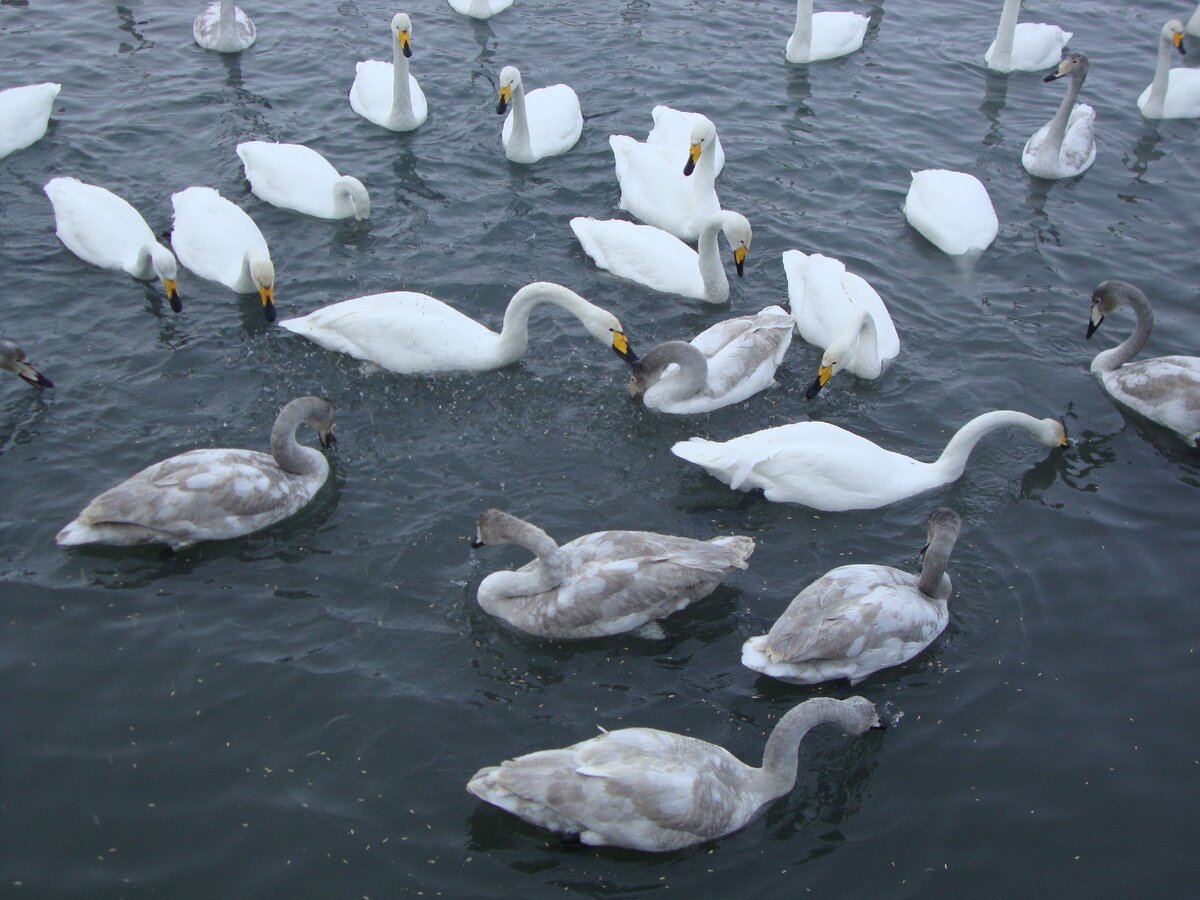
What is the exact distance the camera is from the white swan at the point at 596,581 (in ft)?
29.5

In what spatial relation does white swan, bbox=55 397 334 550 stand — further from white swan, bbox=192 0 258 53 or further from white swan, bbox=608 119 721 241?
white swan, bbox=192 0 258 53

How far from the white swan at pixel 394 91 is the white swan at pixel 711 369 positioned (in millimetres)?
6896

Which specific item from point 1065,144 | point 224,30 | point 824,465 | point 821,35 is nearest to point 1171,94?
point 1065,144

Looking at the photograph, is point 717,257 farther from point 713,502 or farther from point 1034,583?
point 1034,583

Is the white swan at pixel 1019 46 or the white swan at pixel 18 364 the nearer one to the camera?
the white swan at pixel 18 364

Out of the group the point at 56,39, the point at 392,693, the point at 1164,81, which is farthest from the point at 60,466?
the point at 1164,81

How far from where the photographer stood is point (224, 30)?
18188 millimetres

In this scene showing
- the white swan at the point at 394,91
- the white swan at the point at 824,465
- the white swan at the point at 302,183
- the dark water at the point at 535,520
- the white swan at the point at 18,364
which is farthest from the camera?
the white swan at the point at 394,91

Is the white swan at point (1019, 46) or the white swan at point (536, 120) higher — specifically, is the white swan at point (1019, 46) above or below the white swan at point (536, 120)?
above

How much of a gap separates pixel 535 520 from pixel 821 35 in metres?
12.8

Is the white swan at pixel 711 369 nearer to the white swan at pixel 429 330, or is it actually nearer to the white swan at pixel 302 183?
the white swan at pixel 429 330

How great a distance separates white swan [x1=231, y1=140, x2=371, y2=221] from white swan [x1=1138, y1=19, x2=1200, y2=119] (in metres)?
12.8

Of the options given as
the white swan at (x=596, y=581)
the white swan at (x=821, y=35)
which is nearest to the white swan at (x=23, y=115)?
the white swan at (x=596, y=581)

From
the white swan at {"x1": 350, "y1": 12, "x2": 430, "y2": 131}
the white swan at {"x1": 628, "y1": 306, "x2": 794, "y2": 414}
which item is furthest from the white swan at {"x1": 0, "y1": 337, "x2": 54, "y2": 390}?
the white swan at {"x1": 350, "y1": 12, "x2": 430, "y2": 131}
